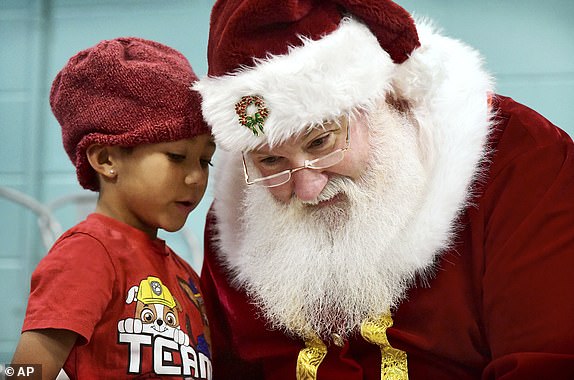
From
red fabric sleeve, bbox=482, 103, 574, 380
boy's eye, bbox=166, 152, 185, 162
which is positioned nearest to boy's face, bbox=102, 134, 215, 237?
boy's eye, bbox=166, 152, 185, 162

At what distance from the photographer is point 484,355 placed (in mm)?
1306

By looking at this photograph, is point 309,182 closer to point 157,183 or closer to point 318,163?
point 318,163

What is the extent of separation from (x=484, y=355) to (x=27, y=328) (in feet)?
2.49

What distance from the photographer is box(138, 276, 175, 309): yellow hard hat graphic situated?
1.33 metres

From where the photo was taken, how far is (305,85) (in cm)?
124

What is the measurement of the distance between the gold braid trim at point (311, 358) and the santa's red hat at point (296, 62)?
0.40 meters

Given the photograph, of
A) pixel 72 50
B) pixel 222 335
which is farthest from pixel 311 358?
pixel 72 50

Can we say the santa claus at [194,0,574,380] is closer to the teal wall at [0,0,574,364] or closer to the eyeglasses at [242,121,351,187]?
the eyeglasses at [242,121,351,187]

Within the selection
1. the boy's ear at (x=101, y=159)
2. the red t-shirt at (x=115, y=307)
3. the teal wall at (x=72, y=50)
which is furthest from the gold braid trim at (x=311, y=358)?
the teal wall at (x=72, y=50)

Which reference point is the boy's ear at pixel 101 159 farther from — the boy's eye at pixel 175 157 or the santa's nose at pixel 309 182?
the santa's nose at pixel 309 182

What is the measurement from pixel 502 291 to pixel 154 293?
0.60 meters

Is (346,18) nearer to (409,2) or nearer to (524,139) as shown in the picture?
(524,139)

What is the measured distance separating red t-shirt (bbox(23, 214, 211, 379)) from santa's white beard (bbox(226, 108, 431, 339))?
0.18 metres

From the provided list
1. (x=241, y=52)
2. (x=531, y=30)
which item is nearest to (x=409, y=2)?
(x=531, y=30)
